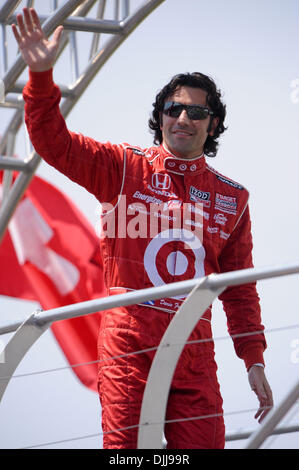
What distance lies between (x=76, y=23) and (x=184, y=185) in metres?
3.58

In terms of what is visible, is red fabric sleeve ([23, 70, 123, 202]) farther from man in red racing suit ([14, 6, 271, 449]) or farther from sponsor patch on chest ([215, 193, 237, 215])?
sponsor patch on chest ([215, 193, 237, 215])

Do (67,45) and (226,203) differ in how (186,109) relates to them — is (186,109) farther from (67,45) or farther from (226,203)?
(67,45)

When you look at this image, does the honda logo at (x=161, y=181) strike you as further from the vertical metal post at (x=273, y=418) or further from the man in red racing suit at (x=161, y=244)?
the vertical metal post at (x=273, y=418)

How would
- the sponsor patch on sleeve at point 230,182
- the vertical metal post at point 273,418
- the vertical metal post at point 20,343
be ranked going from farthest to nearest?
the sponsor patch on sleeve at point 230,182
the vertical metal post at point 20,343
the vertical metal post at point 273,418

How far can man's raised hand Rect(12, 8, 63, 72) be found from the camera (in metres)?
→ 2.73

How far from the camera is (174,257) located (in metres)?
2.88

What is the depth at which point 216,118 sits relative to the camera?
328 cm

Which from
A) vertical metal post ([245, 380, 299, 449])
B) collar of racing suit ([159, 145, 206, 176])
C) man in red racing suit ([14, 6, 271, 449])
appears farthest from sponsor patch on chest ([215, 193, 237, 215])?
vertical metal post ([245, 380, 299, 449])

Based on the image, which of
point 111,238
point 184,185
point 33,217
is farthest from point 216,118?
point 33,217

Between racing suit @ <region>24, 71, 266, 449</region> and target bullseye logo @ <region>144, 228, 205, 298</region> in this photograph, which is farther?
target bullseye logo @ <region>144, 228, 205, 298</region>

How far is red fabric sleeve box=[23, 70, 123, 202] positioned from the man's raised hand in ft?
0.11

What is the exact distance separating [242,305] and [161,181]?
0.52 metres

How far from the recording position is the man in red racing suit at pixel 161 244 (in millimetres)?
2689

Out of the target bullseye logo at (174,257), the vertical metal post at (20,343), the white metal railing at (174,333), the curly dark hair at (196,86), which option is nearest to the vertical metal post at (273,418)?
the white metal railing at (174,333)
